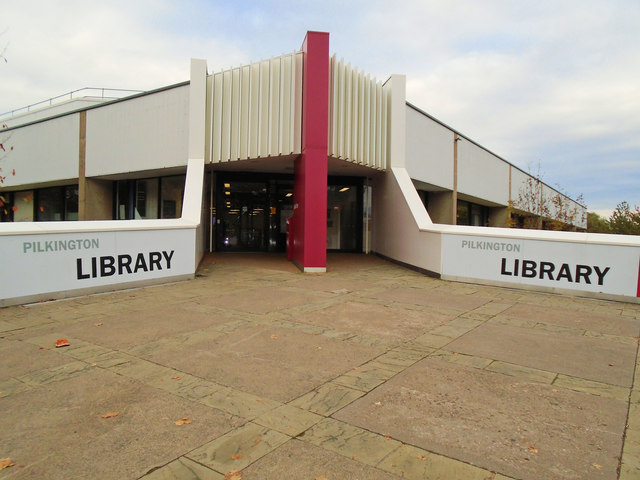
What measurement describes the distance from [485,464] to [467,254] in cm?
810

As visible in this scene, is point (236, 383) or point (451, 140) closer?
point (236, 383)

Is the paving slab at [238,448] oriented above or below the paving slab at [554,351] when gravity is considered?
below

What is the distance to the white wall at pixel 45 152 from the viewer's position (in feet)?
62.7

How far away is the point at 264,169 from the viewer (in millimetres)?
16297

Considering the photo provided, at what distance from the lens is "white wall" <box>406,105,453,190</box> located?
17.5 meters

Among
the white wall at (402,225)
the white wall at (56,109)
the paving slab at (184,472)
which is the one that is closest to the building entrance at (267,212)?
the white wall at (402,225)

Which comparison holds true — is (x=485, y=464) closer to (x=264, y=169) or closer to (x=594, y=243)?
(x=594, y=243)

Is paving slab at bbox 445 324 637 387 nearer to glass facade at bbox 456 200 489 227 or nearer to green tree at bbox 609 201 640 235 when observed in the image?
green tree at bbox 609 201 640 235

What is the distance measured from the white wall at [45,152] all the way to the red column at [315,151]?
12.6 m

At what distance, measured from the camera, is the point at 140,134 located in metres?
16.6

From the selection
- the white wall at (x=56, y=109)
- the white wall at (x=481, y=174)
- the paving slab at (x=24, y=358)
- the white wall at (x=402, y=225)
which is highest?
the white wall at (x=56, y=109)

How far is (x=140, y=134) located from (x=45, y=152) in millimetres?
7150

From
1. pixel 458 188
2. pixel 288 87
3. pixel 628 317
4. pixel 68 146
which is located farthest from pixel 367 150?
pixel 68 146

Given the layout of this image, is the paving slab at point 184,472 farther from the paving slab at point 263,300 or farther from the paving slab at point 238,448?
the paving slab at point 263,300
